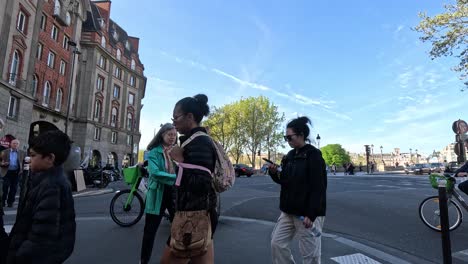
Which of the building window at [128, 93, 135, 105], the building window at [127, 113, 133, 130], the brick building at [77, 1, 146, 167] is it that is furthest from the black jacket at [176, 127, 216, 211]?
the building window at [128, 93, 135, 105]

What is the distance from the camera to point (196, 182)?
2.00 metres

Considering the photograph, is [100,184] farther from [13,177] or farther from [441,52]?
[441,52]

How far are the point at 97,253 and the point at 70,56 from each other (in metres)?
34.2

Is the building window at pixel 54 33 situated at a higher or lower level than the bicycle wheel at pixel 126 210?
higher

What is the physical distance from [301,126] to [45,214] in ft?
7.56

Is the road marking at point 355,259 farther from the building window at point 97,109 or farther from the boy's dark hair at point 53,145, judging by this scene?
the building window at point 97,109

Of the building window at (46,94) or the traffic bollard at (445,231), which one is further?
the building window at (46,94)

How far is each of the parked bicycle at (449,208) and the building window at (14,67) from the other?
2528 centimetres

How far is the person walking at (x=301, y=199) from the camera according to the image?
2814 mm

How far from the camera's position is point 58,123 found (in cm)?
3158

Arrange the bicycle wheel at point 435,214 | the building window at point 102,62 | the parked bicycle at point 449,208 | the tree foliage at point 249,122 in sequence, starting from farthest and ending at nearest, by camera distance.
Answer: the tree foliage at point 249,122 < the building window at point 102,62 < the bicycle wheel at point 435,214 < the parked bicycle at point 449,208

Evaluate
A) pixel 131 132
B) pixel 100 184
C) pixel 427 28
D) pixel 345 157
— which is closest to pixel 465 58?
pixel 427 28

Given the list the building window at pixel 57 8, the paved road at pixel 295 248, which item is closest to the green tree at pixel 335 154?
the building window at pixel 57 8

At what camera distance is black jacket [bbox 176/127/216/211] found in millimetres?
1994
